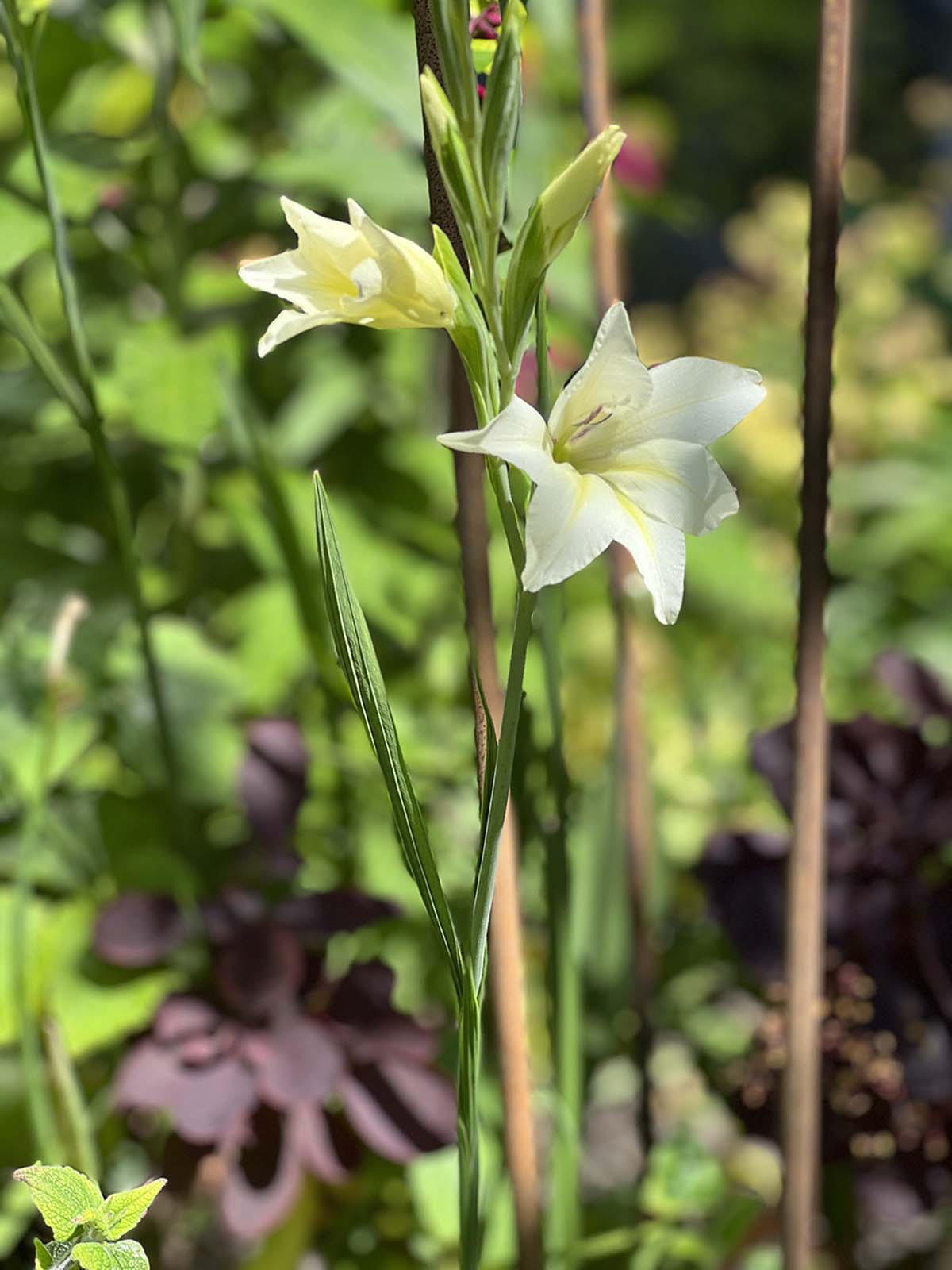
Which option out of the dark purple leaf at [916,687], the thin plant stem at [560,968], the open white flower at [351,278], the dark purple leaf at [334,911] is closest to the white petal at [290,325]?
the open white flower at [351,278]

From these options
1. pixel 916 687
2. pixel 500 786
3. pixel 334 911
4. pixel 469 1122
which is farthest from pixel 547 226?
pixel 916 687

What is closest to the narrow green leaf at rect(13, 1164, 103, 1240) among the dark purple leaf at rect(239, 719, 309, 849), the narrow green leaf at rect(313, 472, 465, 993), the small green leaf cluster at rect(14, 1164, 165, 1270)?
the small green leaf cluster at rect(14, 1164, 165, 1270)

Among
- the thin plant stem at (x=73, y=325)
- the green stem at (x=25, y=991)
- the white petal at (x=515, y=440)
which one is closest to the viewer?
the white petal at (x=515, y=440)

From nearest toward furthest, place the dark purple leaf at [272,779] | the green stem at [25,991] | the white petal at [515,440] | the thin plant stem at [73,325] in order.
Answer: the white petal at [515,440] < the thin plant stem at [73,325] < the green stem at [25,991] < the dark purple leaf at [272,779]

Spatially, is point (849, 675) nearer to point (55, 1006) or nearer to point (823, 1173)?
point (823, 1173)

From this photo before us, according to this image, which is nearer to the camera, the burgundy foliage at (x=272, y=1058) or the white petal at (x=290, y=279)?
the white petal at (x=290, y=279)

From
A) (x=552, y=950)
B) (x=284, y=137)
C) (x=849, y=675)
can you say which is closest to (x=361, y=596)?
(x=552, y=950)

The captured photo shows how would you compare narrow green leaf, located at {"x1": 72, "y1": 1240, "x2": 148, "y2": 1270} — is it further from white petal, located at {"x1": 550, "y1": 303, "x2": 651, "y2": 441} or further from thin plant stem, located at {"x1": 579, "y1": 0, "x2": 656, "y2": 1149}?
thin plant stem, located at {"x1": 579, "y1": 0, "x2": 656, "y2": 1149}

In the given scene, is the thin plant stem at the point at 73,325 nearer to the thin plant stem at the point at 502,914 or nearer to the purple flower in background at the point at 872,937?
the thin plant stem at the point at 502,914
